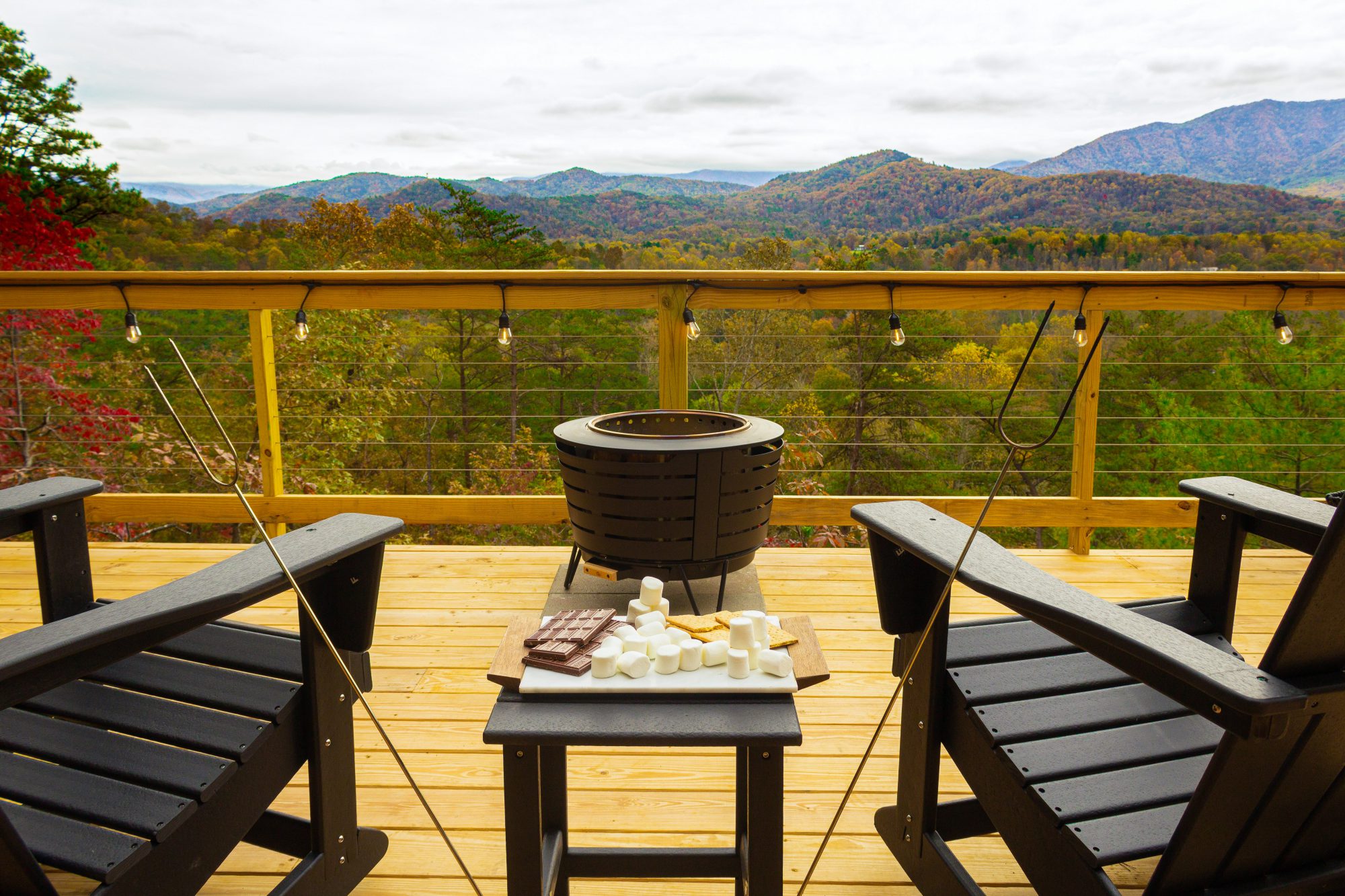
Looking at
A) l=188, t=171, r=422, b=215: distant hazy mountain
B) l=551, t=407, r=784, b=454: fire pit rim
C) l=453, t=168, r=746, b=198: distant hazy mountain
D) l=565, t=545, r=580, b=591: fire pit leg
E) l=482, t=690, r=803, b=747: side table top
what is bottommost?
l=565, t=545, r=580, b=591: fire pit leg

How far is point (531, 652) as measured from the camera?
1240 mm

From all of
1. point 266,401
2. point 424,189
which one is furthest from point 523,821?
point 424,189

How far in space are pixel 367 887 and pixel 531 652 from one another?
627mm

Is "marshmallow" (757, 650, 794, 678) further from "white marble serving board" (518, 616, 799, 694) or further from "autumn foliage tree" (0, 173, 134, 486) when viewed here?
"autumn foliage tree" (0, 173, 134, 486)

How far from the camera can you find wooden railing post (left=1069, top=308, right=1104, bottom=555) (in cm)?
298

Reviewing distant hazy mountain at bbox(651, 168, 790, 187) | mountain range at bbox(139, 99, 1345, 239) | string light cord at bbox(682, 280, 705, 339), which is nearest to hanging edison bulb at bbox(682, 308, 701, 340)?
string light cord at bbox(682, 280, 705, 339)

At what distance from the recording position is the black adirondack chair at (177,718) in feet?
3.24

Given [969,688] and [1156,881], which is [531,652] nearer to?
[969,688]

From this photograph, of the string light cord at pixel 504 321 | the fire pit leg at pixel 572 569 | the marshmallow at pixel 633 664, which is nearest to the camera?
the marshmallow at pixel 633 664

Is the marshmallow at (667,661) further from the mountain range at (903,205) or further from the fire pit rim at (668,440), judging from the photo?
the mountain range at (903,205)

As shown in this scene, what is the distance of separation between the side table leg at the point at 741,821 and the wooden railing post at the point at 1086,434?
2.05 m

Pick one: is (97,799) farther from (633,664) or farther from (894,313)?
(894,313)

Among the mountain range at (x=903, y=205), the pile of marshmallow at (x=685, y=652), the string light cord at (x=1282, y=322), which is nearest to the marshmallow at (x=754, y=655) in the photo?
the pile of marshmallow at (x=685, y=652)

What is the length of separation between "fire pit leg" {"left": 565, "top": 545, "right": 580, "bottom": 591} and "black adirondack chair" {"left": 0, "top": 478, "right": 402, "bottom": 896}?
3.14ft
